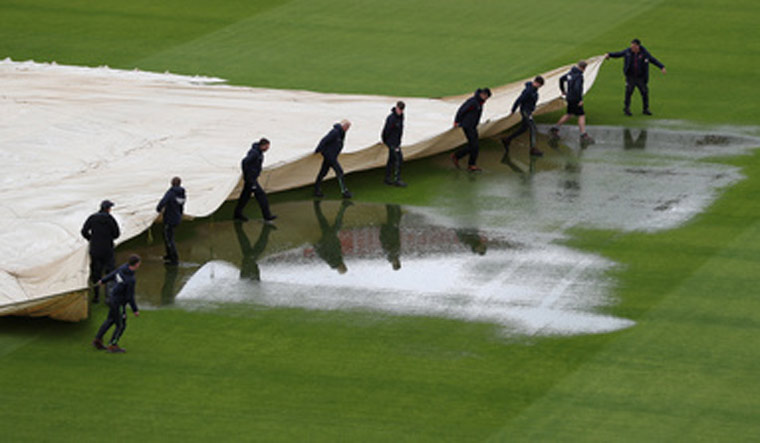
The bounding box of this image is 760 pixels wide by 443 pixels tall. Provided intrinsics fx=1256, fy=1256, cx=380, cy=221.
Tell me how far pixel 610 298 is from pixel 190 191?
24.5 feet

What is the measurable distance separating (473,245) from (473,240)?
25cm

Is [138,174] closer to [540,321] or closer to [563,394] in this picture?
[540,321]

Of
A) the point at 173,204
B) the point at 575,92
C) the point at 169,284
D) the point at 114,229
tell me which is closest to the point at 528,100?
the point at 575,92

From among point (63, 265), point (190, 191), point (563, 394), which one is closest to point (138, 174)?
point (190, 191)

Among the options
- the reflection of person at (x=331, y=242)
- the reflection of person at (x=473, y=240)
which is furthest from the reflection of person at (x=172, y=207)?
the reflection of person at (x=473, y=240)

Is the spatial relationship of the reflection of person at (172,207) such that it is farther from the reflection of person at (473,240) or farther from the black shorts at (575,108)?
the black shorts at (575,108)

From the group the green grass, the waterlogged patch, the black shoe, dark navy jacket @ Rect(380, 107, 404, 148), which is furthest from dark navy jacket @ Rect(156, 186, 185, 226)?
the black shoe

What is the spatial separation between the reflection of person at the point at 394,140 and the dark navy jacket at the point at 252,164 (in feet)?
9.91

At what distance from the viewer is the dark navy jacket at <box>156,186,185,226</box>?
19.3 meters

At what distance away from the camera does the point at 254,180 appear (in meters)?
21.4

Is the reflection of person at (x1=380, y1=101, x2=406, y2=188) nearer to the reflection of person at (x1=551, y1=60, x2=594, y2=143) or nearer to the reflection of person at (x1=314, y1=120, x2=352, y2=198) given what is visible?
the reflection of person at (x1=314, y1=120, x2=352, y2=198)

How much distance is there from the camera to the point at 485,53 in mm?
33781

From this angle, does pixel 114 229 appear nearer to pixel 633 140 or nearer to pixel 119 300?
pixel 119 300

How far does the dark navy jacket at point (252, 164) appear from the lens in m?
21.3
